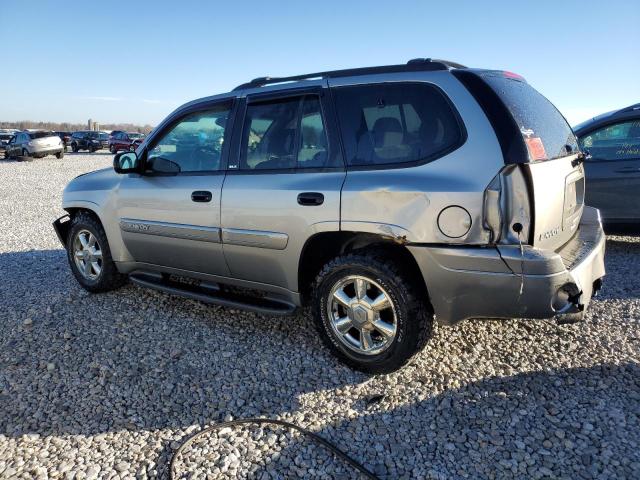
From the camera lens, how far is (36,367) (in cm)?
336

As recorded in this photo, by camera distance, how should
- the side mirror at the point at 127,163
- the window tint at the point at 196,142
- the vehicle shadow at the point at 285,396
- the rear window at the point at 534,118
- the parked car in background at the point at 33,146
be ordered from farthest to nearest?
1. the parked car in background at the point at 33,146
2. the side mirror at the point at 127,163
3. the window tint at the point at 196,142
4. the rear window at the point at 534,118
5. the vehicle shadow at the point at 285,396

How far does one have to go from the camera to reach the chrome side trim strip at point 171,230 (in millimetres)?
3695

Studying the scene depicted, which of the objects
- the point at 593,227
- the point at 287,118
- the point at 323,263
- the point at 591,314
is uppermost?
the point at 287,118

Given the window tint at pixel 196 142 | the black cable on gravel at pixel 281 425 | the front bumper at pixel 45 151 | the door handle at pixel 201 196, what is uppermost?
the window tint at pixel 196 142

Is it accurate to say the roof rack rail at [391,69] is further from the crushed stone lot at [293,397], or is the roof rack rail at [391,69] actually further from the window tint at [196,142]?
the crushed stone lot at [293,397]

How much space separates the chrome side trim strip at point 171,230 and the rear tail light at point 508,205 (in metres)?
1.94

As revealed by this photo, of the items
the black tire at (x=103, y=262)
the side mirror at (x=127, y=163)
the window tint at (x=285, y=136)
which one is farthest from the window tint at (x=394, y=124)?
the black tire at (x=103, y=262)

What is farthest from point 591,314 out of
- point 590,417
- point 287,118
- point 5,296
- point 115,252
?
point 5,296

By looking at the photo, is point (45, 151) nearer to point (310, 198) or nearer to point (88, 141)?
point (88, 141)

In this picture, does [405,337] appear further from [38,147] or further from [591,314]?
[38,147]

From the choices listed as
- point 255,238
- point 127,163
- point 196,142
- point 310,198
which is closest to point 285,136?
point 310,198

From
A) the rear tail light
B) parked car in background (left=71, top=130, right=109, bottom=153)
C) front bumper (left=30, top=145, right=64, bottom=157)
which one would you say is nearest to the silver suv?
the rear tail light

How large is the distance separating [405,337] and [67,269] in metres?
4.30

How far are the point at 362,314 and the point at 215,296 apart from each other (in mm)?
1249
